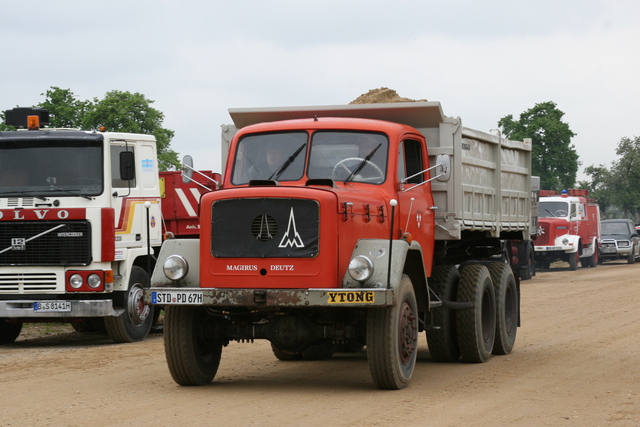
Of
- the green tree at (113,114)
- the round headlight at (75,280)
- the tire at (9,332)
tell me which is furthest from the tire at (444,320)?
the green tree at (113,114)

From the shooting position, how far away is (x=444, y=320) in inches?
488

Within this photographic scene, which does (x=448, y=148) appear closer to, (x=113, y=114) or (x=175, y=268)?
(x=175, y=268)

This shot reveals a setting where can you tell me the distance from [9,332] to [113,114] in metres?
39.8

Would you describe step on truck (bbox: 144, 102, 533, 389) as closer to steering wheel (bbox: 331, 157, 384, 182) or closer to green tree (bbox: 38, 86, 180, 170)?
steering wheel (bbox: 331, 157, 384, 182)

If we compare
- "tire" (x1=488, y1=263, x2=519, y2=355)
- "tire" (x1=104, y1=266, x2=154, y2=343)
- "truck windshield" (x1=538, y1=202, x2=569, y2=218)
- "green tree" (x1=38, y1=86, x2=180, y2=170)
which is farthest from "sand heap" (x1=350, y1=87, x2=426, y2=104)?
"green tree" (x1=38, y1=86, x2=180, y2=170)

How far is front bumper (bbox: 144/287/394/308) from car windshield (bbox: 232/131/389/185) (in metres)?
1.55

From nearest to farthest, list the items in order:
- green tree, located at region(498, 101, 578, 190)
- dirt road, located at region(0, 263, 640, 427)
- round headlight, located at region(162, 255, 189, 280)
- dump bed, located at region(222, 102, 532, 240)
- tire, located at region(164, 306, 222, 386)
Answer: dirt road, located at region(0, 263, 640, 427), round headlight, located at region(162, 255, 189, 280), tire, located at region(164, 306, 222, 386), dump bed, located at region(222, 102, 532, 240), green tree, located at region(498, 101, 578, 190)

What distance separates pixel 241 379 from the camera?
11164 mm

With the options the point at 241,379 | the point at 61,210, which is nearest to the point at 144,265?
the point at 61,210

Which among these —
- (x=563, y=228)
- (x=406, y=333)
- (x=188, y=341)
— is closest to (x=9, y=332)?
(x=188, y=341)

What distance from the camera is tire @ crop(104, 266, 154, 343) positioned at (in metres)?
15.2

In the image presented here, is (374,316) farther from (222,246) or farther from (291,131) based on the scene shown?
(291,131)

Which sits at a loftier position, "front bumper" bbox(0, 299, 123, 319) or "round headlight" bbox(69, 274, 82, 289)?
"round headlight" bbox(69, 274, 82, 289)

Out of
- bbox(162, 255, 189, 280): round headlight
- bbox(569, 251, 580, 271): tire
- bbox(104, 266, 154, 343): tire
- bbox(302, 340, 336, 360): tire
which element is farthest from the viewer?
bbox(569, 251, 580, 271): tire
